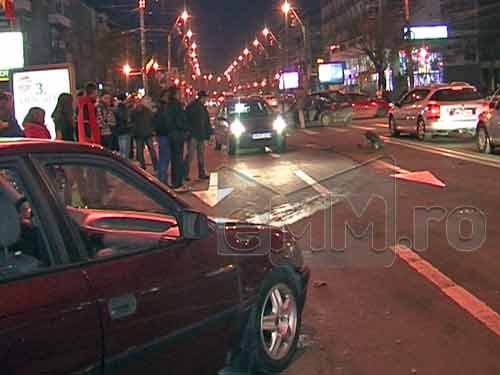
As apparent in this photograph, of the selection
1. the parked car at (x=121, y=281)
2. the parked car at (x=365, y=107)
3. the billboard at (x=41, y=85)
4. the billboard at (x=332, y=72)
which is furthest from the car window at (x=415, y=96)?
the billboard at (x=332, y=72)

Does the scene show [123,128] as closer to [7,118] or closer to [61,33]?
[7,118]

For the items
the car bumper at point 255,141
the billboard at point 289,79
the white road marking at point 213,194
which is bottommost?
the white road marking at point 213,194

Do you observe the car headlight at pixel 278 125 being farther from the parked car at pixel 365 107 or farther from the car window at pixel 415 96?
the parked car at pixel 365 107

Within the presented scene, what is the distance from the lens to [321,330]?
19.5 feet

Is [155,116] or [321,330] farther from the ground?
[155,116]

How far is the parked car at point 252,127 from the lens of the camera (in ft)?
73.7

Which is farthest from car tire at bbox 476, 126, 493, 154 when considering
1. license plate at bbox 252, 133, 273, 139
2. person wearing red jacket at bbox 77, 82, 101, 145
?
person wearing red jacket at bbox 77, 82, 101, 145

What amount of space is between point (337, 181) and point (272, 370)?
10.4 meters

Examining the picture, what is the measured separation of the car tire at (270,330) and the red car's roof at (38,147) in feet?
4.76

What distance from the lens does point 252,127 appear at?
2248cm

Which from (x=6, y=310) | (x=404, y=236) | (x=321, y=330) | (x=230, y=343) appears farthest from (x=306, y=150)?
(x=6, y=310)

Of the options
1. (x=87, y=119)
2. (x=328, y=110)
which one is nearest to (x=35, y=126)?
(x=87, y=119)

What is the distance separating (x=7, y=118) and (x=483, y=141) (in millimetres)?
12653

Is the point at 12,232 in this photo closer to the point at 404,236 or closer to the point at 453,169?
the point at 404,236
